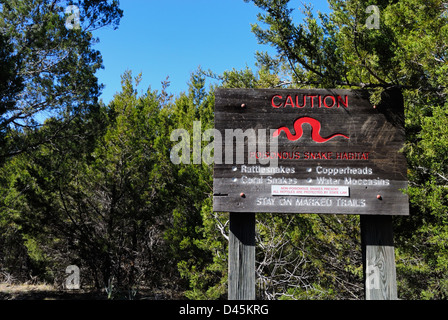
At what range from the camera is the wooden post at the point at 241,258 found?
3504 mm

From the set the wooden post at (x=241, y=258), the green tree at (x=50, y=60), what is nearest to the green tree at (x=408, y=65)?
the wooden post at (x=241, y=258)

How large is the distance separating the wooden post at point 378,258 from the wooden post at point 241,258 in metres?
1.12

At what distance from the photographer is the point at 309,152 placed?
361 cm

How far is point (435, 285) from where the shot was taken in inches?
239

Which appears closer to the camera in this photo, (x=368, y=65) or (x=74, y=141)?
(x=368, y=65)

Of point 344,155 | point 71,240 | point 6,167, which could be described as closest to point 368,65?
point 344,155

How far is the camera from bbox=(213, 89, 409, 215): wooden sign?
3506 millimetres

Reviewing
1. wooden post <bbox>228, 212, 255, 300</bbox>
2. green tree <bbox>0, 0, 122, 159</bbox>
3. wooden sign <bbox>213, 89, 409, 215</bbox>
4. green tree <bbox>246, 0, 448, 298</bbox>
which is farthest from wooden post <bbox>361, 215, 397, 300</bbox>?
green tree <bbox>0, 0, 122, 159</bbox>

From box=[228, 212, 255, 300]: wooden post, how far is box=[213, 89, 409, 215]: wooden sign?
6.5 inches

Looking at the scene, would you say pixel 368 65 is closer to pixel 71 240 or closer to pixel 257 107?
pixel 257 107

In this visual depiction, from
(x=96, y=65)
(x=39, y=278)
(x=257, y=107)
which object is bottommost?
(x=39, y=278)

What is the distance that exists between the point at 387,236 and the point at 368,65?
1.97 meters

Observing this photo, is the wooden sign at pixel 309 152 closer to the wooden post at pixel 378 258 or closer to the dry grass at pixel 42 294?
the wooden post at pixel 378 258
